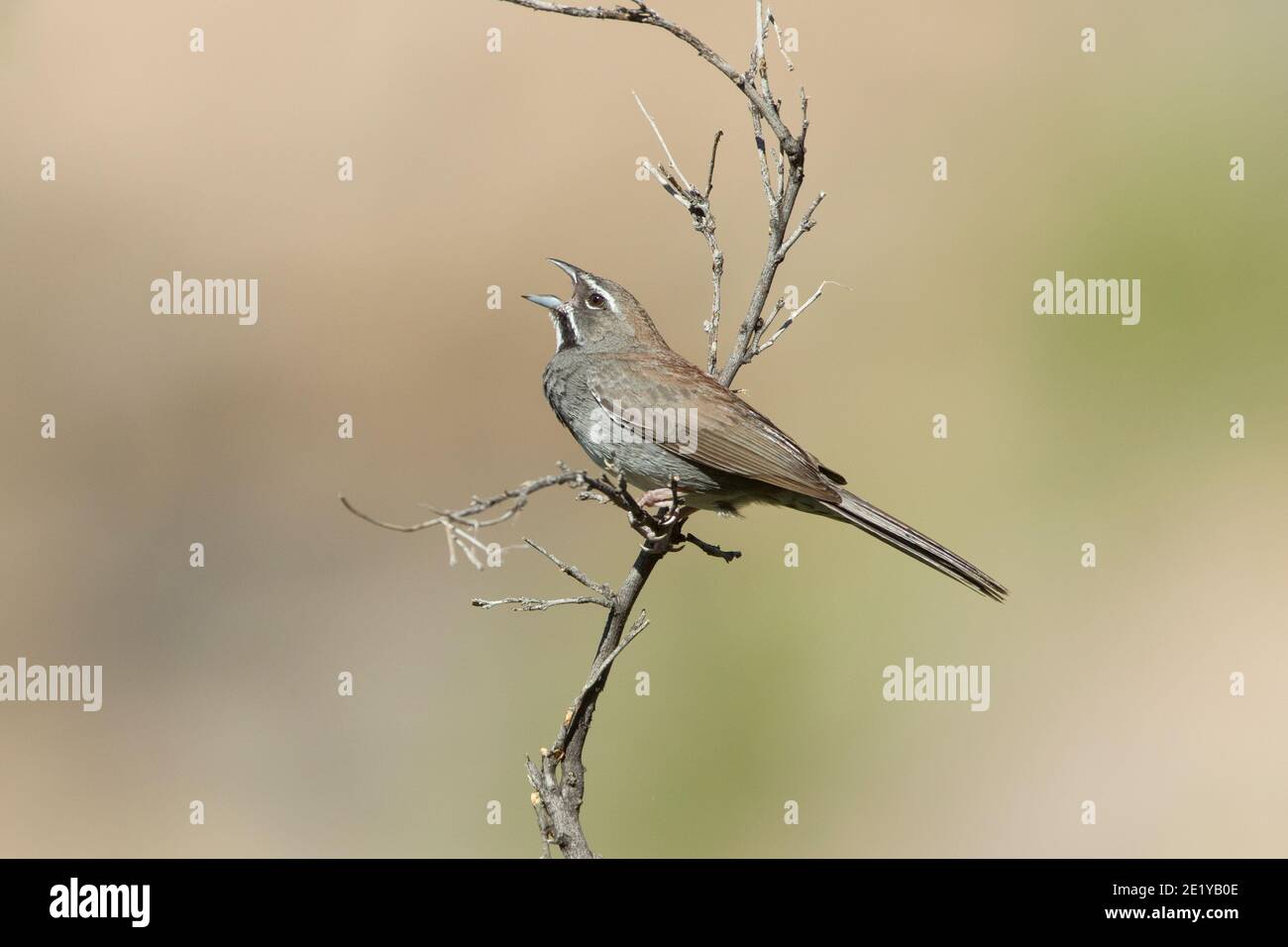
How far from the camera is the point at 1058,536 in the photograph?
13.3 metres

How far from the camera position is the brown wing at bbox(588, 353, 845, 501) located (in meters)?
6.64

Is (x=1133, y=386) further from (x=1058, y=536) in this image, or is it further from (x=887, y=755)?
(x=887, y=755)

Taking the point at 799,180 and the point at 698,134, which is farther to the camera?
the point at 698,134

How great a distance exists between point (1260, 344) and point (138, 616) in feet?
37.6

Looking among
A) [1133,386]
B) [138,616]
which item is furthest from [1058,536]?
[138,616]

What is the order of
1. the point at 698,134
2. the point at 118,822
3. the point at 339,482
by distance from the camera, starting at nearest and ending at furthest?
1. the point at 118,822
2. the point at 339,482
3. the point at 698,134

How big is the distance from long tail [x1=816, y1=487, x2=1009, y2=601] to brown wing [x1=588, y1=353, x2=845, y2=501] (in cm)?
10

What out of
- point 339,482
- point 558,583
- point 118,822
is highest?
point 339,482
